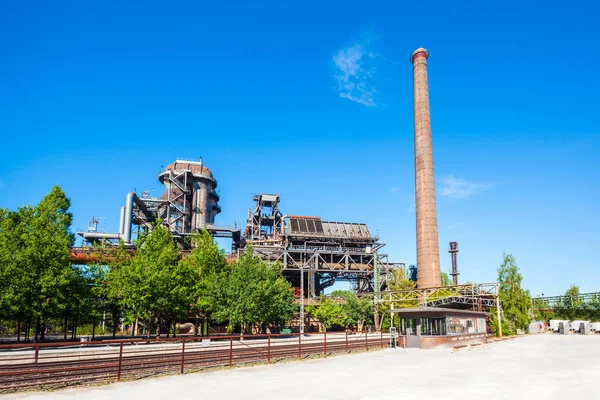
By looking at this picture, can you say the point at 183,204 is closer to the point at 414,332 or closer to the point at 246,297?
the point at 246,297

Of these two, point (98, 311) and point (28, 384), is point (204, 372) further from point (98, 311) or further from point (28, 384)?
point (98, 311)

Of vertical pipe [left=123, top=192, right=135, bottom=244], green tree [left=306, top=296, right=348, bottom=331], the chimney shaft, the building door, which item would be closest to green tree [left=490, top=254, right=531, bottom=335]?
the chimney shaft

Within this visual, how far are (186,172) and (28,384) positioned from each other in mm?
61707

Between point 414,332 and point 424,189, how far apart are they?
125ft

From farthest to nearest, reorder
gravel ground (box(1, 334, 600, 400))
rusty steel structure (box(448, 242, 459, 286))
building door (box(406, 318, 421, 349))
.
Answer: rusty steel structure (box(448, 242, 459, 286)), building door (box(406, 318, 421, 349)), gravel ground (box(1, 334, 600, 400))

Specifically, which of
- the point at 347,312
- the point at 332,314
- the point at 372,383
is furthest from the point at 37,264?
the point at 347,312

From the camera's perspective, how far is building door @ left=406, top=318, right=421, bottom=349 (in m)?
31.8

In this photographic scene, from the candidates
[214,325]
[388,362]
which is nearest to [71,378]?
[388,362]

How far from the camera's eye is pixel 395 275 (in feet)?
250

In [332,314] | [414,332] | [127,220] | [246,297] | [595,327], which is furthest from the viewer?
[595,327]

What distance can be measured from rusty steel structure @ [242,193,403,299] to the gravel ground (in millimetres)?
47869

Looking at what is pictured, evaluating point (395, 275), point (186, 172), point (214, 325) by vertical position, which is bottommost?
point (214, 325)

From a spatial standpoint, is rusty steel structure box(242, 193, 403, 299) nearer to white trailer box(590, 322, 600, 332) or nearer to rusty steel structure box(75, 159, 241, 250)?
rusty steel structure box(75, 159, 241, 250)

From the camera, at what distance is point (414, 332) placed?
32531mm
